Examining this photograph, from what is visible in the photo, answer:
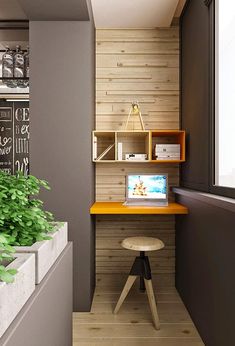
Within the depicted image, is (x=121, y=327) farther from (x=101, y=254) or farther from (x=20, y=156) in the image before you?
(x=20, y=156)

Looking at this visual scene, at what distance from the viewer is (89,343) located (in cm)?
219

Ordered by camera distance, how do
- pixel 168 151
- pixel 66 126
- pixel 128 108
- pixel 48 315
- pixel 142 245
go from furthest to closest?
pixel 128 108
pixel 168 151
pixel 66 126
pixel 142 245
pixel 48 315

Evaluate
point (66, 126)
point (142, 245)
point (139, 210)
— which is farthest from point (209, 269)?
point (66, 126)

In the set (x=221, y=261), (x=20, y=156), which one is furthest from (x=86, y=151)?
(x=20, y=156)

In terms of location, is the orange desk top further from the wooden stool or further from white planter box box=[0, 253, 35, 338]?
white planter box box=[0, 253, 35, 338]

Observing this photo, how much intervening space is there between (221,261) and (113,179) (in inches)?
67.3

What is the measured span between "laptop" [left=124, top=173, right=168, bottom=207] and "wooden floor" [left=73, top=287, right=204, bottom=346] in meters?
0.94

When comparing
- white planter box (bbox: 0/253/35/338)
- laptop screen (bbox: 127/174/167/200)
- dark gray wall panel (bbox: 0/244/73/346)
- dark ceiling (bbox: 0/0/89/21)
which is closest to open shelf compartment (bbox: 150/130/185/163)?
laptop screen (bbox: 127/174/167/200)

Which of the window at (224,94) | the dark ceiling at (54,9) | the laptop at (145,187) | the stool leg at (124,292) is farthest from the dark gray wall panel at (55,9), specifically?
the stool leg at (124,292)

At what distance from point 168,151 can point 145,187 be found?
1.37 ft

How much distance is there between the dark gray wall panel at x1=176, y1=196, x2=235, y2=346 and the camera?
1.66 meters

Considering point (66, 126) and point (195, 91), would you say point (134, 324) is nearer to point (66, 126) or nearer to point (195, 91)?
point (66, 126)

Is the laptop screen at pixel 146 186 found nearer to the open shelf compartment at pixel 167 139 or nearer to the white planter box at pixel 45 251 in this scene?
the open shelf compartment at pixel 167 139

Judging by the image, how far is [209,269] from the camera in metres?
2.02
